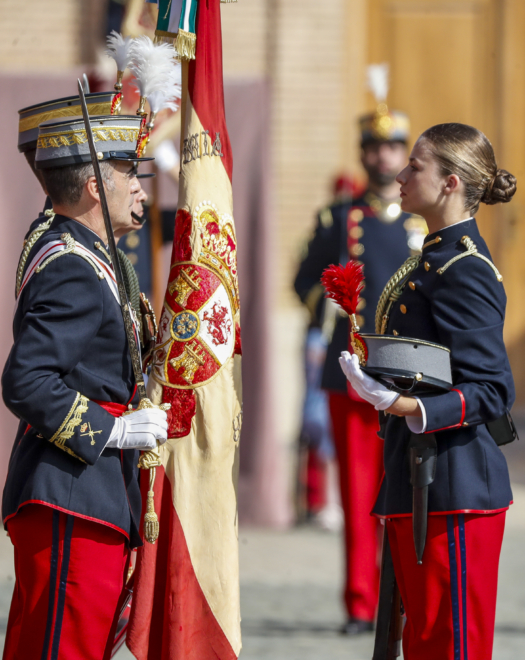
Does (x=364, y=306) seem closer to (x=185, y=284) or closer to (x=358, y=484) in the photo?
(x=358, y=484)

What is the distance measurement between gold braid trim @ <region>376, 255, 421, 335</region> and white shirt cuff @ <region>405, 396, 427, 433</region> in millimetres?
362

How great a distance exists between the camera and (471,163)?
254 cm

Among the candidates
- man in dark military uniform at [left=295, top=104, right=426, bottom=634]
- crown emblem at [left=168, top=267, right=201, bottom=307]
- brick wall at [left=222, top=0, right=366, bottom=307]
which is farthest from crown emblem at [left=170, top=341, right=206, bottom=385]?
brick wall at [left=222, top=0, right=366, bottom=307]

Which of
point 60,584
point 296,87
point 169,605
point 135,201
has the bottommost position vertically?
point 169,605

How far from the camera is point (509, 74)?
26.9 feet

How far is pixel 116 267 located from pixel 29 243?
1.60 ft

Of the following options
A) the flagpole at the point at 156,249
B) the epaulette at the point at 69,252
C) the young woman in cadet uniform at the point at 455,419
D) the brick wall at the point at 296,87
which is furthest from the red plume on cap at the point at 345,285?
the brick wall at the point at 296,87

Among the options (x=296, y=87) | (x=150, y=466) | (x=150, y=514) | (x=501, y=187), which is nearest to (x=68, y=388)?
(x=150, y=466)

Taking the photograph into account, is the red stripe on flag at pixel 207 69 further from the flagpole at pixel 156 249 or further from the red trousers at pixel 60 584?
the flagpole at pixel 156 249

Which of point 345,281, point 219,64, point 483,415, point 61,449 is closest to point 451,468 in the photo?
point 483,415

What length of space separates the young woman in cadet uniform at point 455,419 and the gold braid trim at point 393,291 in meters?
0.10

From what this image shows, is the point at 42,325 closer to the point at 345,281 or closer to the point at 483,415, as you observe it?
the point at 345,281

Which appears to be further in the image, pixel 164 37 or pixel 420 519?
pixel 164 37

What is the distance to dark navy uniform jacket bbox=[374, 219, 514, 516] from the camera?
241 cm
